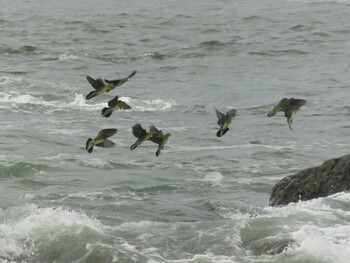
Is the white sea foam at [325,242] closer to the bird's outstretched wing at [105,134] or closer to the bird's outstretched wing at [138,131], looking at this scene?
Answer: the bird's outstretched wing at [138,131]

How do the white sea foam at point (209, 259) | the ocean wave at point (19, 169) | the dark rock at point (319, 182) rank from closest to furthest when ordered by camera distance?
1. the white sea foam at point (209, 259)
2. the dark rock at point (319, 182)
3. the ocean wave at point (19, 169)

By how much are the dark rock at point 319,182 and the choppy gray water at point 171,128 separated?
202mm

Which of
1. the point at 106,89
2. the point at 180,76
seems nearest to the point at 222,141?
the point at 180,76

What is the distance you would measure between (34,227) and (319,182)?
2.85 meters

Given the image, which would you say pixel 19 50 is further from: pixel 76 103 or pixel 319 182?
pixel 319 182

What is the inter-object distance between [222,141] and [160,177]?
9.46ft

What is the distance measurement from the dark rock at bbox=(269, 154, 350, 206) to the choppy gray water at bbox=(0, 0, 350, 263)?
0.20m

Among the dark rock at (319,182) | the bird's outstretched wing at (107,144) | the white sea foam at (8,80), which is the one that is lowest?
the white sea foam at (8,80)

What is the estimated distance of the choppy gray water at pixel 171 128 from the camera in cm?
859

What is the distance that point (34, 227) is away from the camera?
28.9 feet

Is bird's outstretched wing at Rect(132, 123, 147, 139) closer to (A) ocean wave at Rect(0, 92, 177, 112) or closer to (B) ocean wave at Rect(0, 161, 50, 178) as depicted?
(B) ocean wave at Rect(0, 161, 50, 178)

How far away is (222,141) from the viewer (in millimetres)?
15711

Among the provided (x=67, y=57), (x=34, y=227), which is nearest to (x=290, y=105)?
(x=34, y=227)

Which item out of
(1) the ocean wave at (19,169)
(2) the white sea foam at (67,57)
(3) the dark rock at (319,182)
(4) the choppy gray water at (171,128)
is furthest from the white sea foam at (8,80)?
(3) the dark rock at (319,182)
